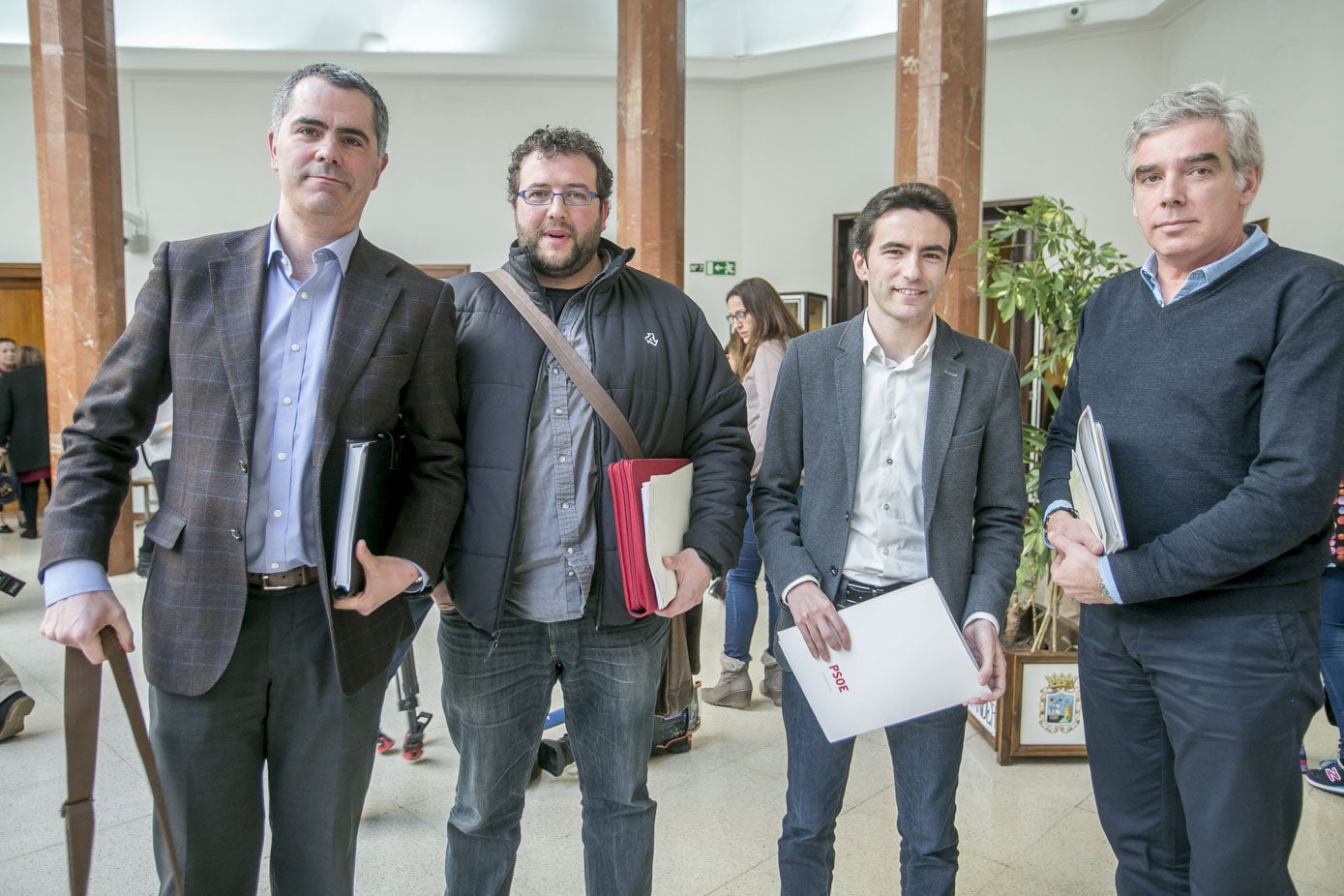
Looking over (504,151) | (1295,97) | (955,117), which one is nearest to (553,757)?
(955,117)

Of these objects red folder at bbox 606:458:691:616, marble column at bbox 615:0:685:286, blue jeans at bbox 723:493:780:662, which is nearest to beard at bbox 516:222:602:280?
red folder at bbox 606:458:691:616

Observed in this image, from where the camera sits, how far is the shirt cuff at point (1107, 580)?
1612mm

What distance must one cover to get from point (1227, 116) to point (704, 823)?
7.64ft

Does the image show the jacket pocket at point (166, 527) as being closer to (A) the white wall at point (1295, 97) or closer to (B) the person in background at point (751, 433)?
(B) the person in background at point (751, 433)

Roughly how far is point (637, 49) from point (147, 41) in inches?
245

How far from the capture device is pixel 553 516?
1773 mm

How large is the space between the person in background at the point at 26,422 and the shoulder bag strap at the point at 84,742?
7.32m

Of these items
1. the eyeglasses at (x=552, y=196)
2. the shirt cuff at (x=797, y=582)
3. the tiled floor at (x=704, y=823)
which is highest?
the eyeglasses at (x=552, y=196)

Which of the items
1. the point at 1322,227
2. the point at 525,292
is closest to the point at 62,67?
the point at 525,292

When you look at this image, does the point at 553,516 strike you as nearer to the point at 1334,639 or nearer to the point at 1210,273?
the point at 1210,273

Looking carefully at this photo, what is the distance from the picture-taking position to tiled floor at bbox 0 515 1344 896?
2.45m

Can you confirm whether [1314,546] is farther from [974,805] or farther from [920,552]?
[974,805]

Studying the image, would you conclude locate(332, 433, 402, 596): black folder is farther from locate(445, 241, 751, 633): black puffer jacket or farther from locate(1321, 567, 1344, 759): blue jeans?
locate(1321, 567, 1344, 759): blue jeans

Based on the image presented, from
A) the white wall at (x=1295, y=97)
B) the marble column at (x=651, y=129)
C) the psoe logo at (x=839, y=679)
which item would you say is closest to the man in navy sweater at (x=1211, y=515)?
the psoe logo at (x=839, y=679)
